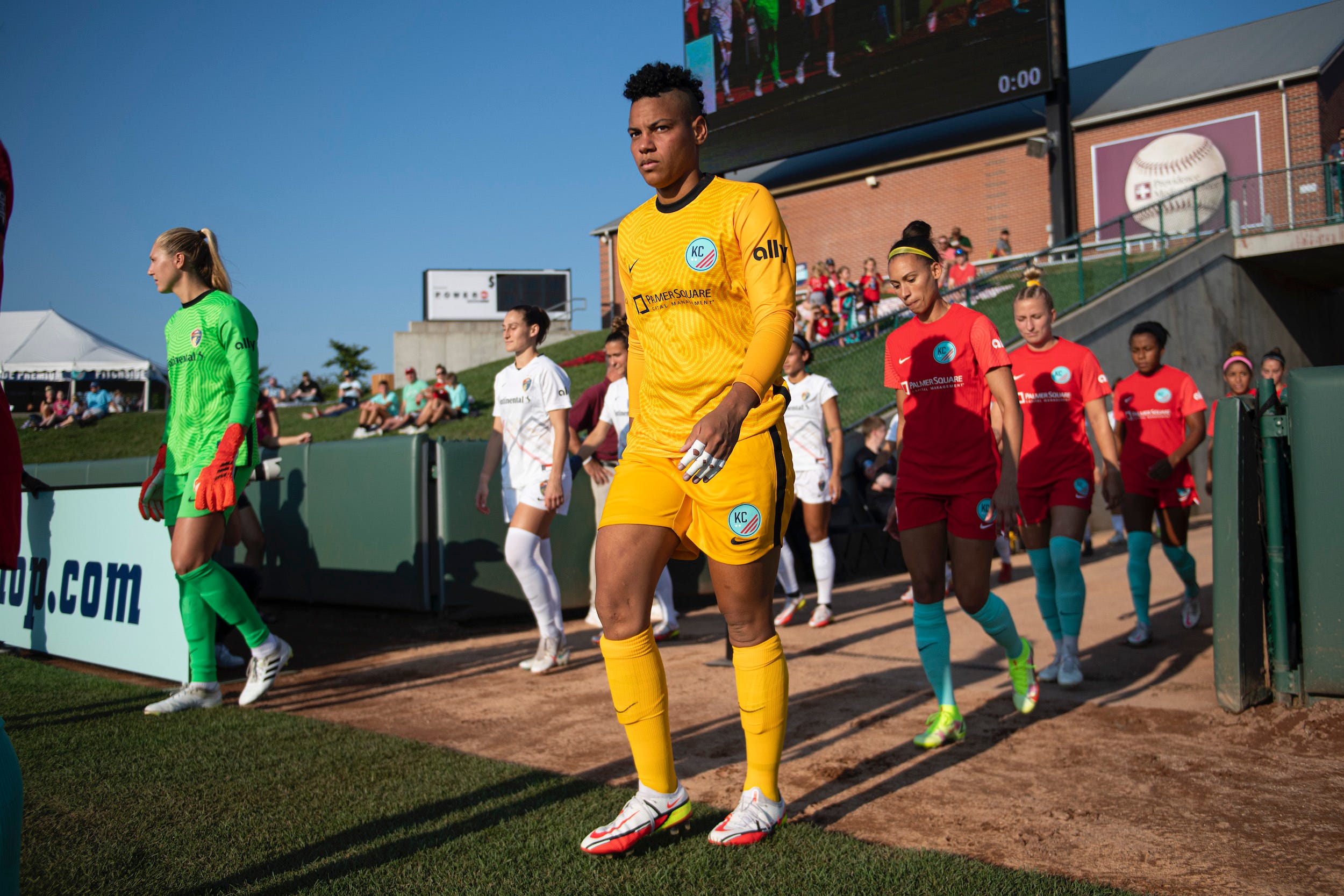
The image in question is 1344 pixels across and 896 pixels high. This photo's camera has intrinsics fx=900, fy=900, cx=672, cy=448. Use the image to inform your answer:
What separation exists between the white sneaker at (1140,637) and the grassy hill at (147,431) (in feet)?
41.6

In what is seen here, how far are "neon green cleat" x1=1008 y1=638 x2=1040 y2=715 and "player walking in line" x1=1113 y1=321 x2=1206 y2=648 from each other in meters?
1.87

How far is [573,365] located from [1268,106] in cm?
1790

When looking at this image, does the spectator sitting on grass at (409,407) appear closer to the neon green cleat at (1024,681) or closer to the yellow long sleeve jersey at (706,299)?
the neon green cleat at (1024,681)

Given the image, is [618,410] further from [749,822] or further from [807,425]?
[749,822]

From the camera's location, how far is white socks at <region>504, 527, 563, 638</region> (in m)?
5.55

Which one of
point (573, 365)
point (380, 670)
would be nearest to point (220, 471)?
point (380, 670)

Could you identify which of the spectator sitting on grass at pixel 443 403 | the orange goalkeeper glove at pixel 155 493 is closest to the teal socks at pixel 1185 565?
the orange goalkeeper glove at pixel 155 493

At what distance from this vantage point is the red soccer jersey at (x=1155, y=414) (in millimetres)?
6043

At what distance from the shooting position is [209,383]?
4539mm

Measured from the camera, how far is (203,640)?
4.57 meters

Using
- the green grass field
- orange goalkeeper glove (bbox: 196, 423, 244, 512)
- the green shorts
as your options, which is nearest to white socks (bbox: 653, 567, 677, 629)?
the green grass field

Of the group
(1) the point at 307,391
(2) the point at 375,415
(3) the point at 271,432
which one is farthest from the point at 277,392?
(3) the point at 271,432

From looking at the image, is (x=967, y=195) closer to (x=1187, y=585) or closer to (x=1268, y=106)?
(x=1268, y=106)

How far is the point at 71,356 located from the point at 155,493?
2607cm
